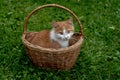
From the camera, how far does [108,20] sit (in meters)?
5.68

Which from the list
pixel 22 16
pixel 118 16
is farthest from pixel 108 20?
pixel 22 16

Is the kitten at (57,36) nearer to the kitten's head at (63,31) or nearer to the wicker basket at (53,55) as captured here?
the kitten's head at (63,31)

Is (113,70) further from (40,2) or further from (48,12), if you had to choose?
(40,2)

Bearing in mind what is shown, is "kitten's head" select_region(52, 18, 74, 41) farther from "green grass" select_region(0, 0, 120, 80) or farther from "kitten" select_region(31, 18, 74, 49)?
"green grass" select_region(0, 0, 120, 80)

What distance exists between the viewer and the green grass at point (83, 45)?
408cm

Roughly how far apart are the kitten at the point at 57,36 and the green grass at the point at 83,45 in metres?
0.35

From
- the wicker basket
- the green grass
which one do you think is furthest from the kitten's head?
the green grass

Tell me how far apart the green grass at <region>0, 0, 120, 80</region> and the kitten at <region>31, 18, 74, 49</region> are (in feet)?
1.15

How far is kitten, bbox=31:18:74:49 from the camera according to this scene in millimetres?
3885

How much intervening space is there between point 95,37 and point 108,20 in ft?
2.47

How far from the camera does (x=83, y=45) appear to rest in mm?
4777

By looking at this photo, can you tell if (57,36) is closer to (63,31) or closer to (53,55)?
(63,31)

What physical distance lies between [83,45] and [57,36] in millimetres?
942

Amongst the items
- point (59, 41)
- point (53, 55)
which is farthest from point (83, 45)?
point (53, 55)
